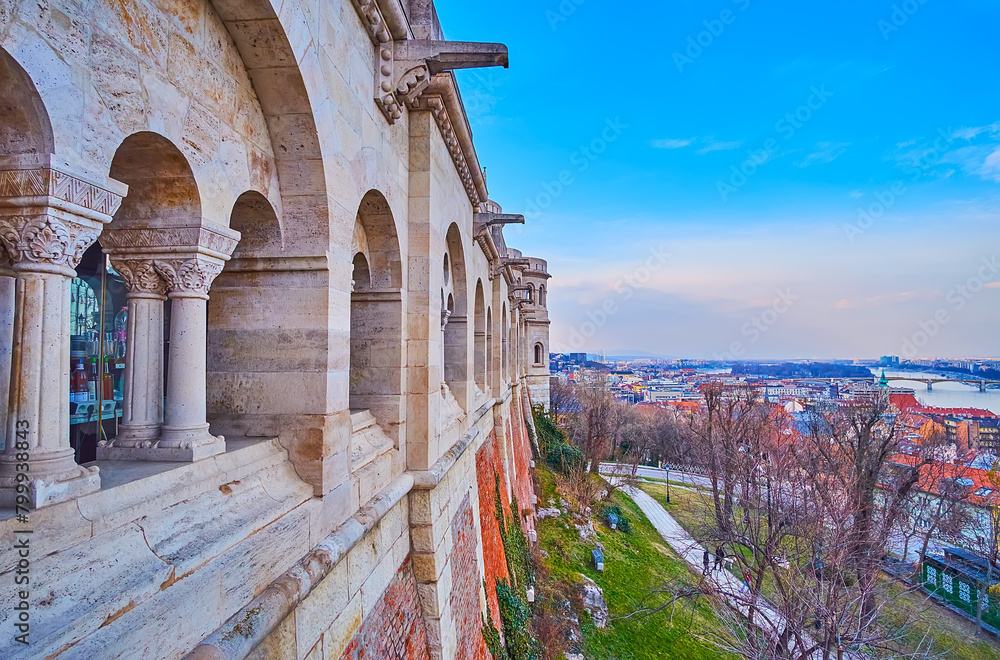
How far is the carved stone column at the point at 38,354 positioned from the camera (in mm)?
1729

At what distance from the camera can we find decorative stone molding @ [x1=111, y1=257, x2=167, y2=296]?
2598mm

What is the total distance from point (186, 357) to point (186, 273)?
0.43 meters

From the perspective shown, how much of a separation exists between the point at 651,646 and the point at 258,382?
12111 millimetres

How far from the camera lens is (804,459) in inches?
614

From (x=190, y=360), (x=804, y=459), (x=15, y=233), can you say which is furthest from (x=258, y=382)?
(x=804, y=459)

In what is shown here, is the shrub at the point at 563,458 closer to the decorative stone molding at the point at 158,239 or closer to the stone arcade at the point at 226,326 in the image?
the stone arcade at the point at 226,326

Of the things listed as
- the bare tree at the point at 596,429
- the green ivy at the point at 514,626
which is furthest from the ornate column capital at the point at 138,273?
the bare tree at the point at 596,429

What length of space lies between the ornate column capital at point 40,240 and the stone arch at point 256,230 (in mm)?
1509

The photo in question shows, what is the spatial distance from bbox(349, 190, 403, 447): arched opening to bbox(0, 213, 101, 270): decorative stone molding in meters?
2.97

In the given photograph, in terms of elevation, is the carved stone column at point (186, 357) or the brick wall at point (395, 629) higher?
the carved stone column at point (186, 357)

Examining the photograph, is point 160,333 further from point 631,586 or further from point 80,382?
point 631,586

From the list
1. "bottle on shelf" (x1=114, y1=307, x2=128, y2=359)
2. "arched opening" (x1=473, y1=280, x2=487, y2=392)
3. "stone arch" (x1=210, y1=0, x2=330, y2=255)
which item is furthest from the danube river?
"bottle on shelf" (x1=114, y1=307, x2=128, y2=359)

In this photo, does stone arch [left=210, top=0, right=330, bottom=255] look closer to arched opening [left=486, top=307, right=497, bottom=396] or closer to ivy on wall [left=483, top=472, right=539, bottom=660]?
ivy on wall [left=483, top=472, right=539, bottom=660]

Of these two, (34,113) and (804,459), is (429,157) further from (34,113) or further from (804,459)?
(804,459)
